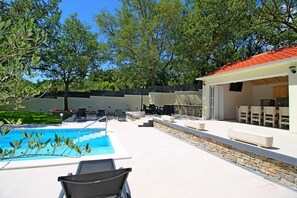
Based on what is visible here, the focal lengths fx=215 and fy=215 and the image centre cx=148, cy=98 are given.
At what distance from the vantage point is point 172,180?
5.30m

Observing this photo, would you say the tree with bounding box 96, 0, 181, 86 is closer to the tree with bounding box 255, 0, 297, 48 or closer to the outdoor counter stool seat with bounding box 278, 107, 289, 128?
the tree with bounding box 255, 0, 297, 48

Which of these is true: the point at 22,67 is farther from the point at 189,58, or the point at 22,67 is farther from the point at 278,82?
the point at 189,58

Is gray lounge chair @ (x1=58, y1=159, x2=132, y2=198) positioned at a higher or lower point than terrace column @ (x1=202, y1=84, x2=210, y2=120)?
lower

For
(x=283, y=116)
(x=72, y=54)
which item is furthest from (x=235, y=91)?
(x=72, y=54)

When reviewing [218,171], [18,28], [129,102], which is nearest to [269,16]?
[129,102]

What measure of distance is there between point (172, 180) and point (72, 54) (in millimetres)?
19594

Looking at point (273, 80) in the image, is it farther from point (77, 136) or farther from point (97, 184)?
point (97, 184)

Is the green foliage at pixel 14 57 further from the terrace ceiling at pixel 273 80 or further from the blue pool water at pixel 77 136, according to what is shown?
the terrace ceiling at pixel 273 80

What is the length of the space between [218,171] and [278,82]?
1128 centimetres

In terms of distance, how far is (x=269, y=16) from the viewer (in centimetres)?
1892

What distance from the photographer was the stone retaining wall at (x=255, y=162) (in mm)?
5030

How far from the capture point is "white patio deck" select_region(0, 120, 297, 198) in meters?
4.59

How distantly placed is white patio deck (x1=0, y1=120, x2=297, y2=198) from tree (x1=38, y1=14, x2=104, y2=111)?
54.6 feet

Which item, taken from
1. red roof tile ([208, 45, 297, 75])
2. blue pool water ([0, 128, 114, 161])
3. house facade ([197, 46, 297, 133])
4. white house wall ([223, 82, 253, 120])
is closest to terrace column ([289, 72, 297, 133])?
red roof tile ([208, 45, 297, 75])
